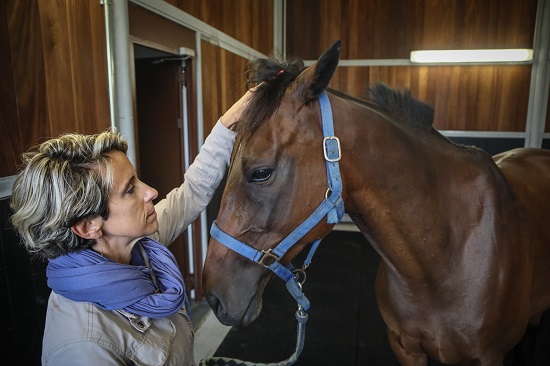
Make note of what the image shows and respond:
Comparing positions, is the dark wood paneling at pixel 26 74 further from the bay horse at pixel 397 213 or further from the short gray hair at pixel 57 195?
the bay horse at pixel 397 213

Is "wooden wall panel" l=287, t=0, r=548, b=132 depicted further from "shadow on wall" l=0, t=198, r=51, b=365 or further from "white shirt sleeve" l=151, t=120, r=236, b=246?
"shadow on wall" l=0, t=198, r=51, b=365

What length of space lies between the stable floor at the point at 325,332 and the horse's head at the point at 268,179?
4.55ft

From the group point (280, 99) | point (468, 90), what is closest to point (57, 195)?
point (280, 99)

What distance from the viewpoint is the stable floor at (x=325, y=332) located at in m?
2.15

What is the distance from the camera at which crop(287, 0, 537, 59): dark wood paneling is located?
4414 millimetres

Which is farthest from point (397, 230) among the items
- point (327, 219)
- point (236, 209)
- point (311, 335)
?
point (311, 335)

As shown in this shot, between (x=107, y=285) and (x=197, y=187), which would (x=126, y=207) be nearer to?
(x=107, y=285)

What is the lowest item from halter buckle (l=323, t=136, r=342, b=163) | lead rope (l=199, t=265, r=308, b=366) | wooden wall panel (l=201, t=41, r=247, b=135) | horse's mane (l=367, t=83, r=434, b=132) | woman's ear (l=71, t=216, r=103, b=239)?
lead rope (l=199, t=265, r=308, b=366)

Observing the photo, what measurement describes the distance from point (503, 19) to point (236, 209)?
5.01 m

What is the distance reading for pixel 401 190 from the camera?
1.03m

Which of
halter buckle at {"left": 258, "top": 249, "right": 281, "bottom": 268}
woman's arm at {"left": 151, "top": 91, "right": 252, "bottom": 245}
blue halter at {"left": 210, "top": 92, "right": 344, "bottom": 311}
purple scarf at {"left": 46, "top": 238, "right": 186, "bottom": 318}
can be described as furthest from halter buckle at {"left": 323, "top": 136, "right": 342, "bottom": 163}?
purple scarf at {"left": 46, "top": 238, "right": 186, "bottom": 318}

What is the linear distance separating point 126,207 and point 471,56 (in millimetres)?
4798

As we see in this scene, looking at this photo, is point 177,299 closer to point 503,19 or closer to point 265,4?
point 265,4

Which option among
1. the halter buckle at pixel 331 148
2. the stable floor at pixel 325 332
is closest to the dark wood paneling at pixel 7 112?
the halter buckle at pixel 331 148
